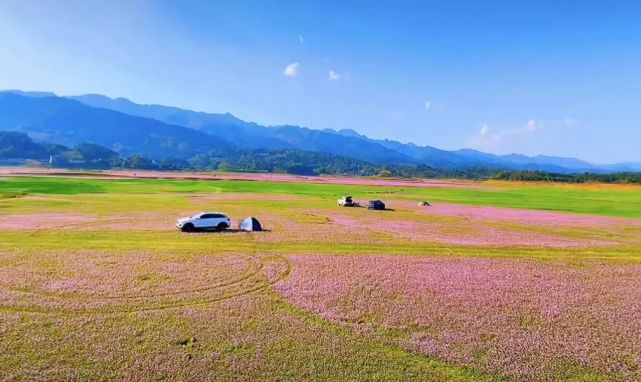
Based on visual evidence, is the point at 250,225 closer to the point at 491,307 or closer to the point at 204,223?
the point at 204,223

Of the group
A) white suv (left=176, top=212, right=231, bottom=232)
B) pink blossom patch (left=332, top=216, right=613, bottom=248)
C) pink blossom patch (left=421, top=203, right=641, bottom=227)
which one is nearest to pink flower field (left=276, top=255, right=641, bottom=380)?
pink blossom patch (left=332, top=216, right=613, bottom=248)

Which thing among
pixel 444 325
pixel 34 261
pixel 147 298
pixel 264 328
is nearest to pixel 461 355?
pixel 444 325

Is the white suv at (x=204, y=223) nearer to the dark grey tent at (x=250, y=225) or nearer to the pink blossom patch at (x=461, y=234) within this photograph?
the dark grey tent at (x=250, y=225)

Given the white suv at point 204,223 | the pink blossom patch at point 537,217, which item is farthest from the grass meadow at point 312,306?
the pink blossom patch at point 537,217

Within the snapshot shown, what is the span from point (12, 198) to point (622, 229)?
8819 cm

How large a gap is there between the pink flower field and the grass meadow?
0.09 m

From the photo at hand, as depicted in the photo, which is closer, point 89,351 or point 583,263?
point 89,351

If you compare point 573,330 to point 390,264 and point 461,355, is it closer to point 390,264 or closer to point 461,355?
point 461,355

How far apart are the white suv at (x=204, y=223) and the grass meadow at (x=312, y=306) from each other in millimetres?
1704

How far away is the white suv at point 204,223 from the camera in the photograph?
43.4m

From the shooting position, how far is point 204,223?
43781mm

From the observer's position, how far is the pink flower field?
16219 millimetres

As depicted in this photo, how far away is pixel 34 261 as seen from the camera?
93.7 ft

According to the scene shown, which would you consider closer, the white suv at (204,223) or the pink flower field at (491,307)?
the pink flower field at (491,307)
